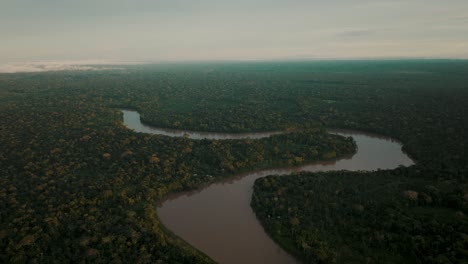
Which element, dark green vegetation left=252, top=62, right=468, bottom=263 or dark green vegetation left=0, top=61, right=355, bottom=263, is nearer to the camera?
dark green vegetation left=252, top=62, right=468, bottom=263

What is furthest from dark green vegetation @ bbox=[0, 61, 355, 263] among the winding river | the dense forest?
the winding river

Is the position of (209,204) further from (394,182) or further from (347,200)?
(394,182)

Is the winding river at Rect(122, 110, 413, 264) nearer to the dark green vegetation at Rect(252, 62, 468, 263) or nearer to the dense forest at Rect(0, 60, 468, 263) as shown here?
the dense forest at Rect(0, 60, 468, 263)

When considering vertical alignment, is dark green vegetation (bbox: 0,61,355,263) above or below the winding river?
above

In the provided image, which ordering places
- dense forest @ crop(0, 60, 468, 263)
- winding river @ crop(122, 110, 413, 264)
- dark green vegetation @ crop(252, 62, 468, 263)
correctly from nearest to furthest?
dark green vegetation @ crop(252, 62, 468, 263) < dense forest @ crop(0, 60, 468, 263) < winding river @ crop(122, 110, 413, 264)

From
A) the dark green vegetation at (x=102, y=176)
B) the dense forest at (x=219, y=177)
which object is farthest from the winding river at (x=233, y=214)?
the dark green vegetation at (x=102, y=176)

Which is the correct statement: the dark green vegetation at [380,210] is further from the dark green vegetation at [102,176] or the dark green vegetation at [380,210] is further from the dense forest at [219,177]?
the dark green vegetation at [102,176]

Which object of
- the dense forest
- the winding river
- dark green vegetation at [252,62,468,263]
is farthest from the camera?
the winding river
